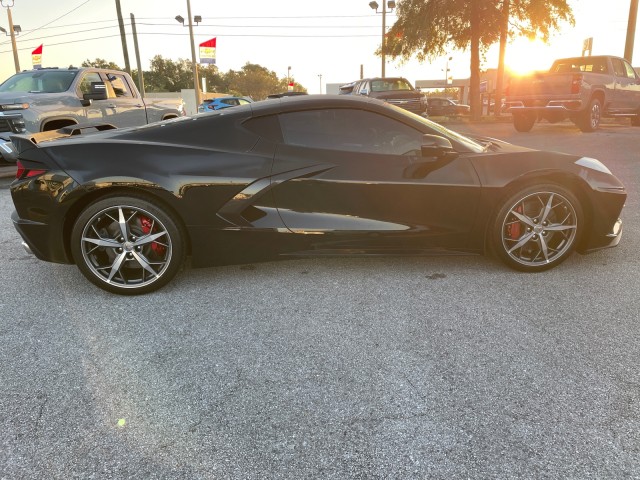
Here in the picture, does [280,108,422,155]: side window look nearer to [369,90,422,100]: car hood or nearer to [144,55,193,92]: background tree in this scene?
[369,90,422,100]: car hood

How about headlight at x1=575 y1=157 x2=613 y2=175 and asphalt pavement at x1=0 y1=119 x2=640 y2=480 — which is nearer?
asphalt pavement at x1=0 y1=119 x2=640 y2=480

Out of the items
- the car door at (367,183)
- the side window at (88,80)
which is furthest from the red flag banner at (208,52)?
the car door at (367,183)

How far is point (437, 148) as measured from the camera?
11.6ft

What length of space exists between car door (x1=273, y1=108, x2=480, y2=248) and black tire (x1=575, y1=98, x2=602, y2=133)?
12.4 m

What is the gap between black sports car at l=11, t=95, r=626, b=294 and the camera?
3391 millimetres

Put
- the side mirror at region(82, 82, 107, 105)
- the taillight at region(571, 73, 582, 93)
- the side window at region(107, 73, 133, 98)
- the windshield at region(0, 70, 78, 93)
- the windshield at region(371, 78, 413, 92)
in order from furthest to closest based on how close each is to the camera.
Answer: the windshield at region(371, 78, 413, 92) < the taillight at region(571, 73, 582, 93) < the side window at region(107, 73, 133, 98) < the windshield at region(0, 70, 78, 93) < the side mirror at region(82, 82, 107, 105)

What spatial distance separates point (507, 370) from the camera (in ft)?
8.09

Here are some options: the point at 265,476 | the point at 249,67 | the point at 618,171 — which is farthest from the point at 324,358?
the point at 249,67

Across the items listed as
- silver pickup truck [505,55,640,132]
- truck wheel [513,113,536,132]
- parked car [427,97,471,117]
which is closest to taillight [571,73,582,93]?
silver pickup truck [505,55,640,132]

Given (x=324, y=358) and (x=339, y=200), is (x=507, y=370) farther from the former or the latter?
(x=339, y=200)

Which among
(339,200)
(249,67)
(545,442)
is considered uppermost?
(249,67)

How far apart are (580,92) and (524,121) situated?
2380 millimetres

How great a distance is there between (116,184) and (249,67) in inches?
4360

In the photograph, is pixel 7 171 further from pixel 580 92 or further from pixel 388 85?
pixel 580 92
